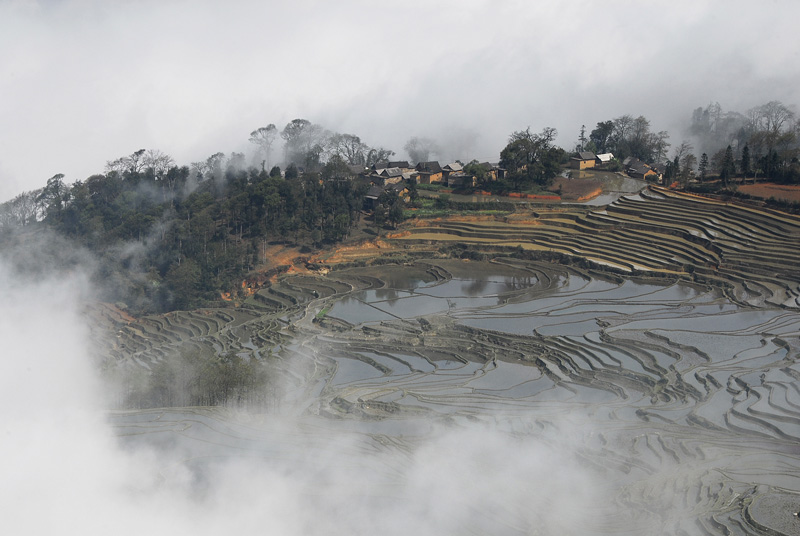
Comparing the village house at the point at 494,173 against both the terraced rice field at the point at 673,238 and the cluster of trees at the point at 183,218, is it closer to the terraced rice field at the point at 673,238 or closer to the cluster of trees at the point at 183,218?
the terraced rice field at the point at 673,238

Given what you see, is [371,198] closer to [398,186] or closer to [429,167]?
[398,186]

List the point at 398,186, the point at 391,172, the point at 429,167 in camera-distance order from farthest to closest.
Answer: the point at 429,167
the point at 391,172
the point at 398,186

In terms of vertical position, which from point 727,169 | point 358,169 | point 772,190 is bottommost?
point 772,190

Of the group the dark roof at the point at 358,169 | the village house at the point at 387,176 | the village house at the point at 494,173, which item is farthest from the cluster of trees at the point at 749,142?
the dark roof at the point at 358,169

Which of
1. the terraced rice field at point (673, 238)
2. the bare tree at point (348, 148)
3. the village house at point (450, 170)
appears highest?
the bare tree at point (348, 148)

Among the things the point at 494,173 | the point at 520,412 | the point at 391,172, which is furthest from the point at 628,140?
the point at 520,412

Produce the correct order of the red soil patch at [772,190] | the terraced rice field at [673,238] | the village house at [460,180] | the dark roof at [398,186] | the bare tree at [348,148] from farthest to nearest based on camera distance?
1. the bare tree at [348,148]
2. the village house at [460,180]
3. the dark roof at [398,186]
4. the red soil patch at [772,190]
5. the terraced rice field at [673,238]

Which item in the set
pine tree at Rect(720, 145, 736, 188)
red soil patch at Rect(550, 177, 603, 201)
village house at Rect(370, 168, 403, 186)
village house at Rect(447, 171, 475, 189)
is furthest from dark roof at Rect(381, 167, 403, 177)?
pine tree at Rect(720, 145, 736, 188)

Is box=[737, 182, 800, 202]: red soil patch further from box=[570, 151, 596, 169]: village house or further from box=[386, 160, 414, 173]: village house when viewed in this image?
box=[386, 160, 414, 173]: village house
